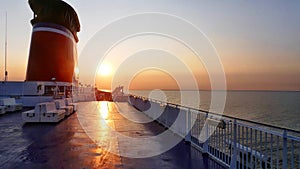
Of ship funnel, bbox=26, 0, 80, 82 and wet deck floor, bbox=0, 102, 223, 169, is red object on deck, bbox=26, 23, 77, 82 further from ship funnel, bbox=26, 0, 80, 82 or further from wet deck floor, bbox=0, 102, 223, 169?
wet deck floor, bbox=0, 102, 223, 169

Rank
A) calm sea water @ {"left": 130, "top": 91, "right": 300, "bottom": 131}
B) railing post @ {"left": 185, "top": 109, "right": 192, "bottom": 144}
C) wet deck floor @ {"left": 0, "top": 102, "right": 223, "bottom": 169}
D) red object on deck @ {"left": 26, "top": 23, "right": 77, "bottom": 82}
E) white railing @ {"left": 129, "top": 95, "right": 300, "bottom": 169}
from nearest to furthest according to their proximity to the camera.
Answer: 1. white railing @ {"left": 129, "top": 95, "right": 300, "bottom": 169}
2. wet deck floor @ {"left": 0, "top": 102, "right": 223, "bottom": 169}
3. railing post @ {"left": 185, "top": 109, "right": 192, "bottom": 144}
4. red object on deck @ {"left": 26, "top": 23, "right": 77, "bottom": 82}
5. calm sea water @ {"left": 130, "top": 91, "right": 300, "bottom": 131}

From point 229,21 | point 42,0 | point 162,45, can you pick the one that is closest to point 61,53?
point 42,0

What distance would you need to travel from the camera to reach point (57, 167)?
13.0ft

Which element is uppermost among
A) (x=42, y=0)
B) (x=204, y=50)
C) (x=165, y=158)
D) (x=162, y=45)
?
(x=42, y=0)

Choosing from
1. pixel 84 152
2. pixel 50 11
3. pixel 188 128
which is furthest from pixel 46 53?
pixel 188 128

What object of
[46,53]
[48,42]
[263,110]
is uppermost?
[48,42]

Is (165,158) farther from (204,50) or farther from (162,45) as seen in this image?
(162,45)

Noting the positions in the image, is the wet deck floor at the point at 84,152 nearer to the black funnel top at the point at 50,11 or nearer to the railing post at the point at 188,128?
the railing post at the point at 188,128

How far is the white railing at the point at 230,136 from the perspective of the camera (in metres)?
2.98

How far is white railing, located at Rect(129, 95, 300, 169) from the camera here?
2.98m

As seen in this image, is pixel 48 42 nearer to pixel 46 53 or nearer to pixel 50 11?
pixel 46 53

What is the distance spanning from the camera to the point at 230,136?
414 centimetres

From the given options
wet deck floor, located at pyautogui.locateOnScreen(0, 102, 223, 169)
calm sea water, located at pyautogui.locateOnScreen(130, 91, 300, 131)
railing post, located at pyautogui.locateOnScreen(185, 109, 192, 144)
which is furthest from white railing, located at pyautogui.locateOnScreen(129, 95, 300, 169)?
calm sea water, located at pyautogui.locateOnScreen(130, 91, 300, 131)

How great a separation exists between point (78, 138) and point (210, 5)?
8.04 meters
